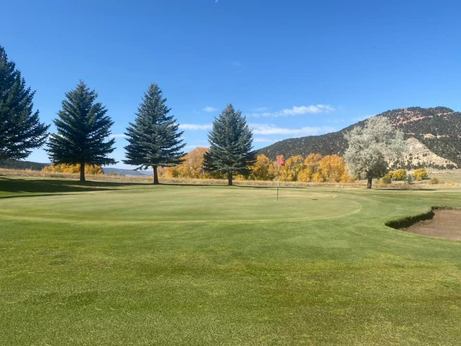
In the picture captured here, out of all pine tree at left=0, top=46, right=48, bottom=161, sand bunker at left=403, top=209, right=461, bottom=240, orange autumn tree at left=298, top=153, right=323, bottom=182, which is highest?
pine tree at left=0, top=46, right=48, bottom=161

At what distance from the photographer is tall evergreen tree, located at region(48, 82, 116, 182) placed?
54438 mm

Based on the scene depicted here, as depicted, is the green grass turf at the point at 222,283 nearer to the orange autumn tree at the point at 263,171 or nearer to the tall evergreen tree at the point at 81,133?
the tall evergreen tree at the point at 81,133

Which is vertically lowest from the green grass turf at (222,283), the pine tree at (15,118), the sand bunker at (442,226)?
the sand bunker at (442,226)

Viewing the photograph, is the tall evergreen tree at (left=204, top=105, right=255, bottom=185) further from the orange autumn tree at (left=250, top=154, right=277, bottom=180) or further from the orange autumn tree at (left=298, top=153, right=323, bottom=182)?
the orange autumn tree at (left=298, top=153, right=323, bottom=182)

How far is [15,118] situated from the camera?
146 ft

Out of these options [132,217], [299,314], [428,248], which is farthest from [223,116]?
[299,314]

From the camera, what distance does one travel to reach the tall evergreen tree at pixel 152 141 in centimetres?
6072

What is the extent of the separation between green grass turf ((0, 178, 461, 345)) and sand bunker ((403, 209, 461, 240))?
3.04m

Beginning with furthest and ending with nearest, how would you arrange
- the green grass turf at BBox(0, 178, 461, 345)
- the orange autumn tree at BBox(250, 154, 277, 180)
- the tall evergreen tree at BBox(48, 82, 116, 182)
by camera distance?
the orange autumn tree at BBox(250, 154, 277, 180) → the tall evergreen tree at BBox(48, 82, 116, 182) → the green grass turf at BBox(0, 178, 461, 345)

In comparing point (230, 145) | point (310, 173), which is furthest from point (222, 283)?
point (310, 173)

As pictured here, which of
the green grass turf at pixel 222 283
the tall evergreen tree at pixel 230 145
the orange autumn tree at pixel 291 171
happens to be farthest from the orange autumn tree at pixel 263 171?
the green grass turf at pixel 222 283

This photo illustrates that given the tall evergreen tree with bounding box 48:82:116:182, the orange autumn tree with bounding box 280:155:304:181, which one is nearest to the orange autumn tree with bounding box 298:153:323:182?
the orange autumn tree with bounding box 280:155:304:181

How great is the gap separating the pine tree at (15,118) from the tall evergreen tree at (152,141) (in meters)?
13.9

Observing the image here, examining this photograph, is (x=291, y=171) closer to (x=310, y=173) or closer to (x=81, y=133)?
(x=310, y=173)
